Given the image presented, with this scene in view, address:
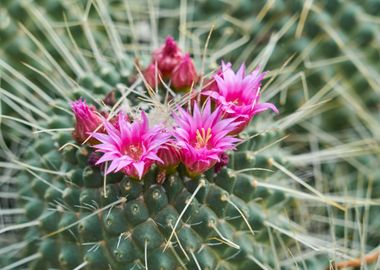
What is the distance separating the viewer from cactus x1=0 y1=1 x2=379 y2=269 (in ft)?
4.44

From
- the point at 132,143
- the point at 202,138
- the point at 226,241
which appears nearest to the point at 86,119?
the point at 132,143

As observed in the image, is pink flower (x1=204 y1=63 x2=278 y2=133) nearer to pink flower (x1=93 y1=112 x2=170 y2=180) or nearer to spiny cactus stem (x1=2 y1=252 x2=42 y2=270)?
pink flower (x1=93 y1=112 x2=170 y2=180)

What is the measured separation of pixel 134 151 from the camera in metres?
1.31

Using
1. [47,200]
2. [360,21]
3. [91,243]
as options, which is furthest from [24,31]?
[360,21]

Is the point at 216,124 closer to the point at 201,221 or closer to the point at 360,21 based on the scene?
the point at 201,221

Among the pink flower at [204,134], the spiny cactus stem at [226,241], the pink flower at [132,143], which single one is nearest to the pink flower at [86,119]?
the pink flower at [132,143]

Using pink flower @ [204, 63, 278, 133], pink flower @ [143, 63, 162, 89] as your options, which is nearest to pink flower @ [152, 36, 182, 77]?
pink flower @ [143, 63, 162, 89]

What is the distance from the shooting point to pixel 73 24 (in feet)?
6.01

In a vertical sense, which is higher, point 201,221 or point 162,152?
point 162,152

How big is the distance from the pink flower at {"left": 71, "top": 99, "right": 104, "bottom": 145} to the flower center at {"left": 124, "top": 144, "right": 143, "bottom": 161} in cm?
7

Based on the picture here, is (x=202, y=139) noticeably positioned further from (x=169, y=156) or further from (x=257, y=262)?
(x=257, y=262)

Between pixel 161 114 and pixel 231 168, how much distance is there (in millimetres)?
197

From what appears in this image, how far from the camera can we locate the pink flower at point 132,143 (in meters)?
1.27

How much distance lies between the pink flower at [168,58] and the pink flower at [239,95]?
6.2 inches
